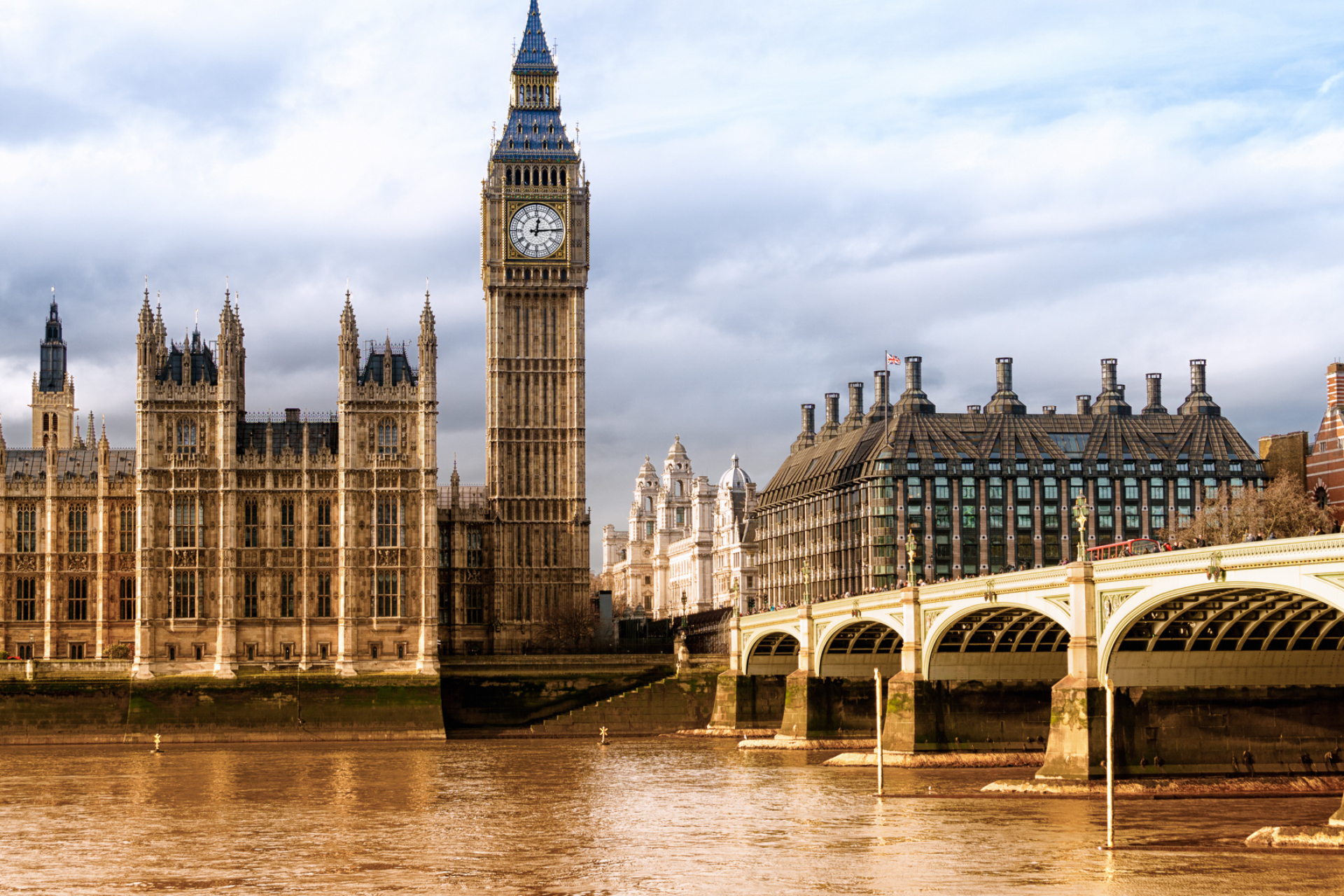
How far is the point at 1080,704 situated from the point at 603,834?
17635 millimetres

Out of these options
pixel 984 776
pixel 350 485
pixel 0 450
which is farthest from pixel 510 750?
pixel 0 450

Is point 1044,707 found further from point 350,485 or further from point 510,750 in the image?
point 350,485

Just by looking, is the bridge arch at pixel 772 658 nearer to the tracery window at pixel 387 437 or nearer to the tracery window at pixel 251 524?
the tracery window at pixel 387 437

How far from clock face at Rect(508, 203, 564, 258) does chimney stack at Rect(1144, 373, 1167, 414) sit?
53.2m

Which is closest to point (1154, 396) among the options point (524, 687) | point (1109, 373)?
point (1109, 373)

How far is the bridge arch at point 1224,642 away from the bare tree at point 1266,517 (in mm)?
40503

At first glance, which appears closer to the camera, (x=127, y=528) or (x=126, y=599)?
(x=127, y=528)

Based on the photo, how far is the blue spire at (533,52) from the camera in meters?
145

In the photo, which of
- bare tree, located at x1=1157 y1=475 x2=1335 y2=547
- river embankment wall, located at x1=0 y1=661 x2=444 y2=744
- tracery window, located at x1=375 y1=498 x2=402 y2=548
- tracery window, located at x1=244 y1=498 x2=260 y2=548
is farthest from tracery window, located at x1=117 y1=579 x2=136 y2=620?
bare tree, located at x1=1157 y1=475 x2=1335 y2=547

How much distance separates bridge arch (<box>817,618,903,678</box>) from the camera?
100 meters

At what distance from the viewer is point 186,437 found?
11456cm

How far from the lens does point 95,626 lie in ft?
393

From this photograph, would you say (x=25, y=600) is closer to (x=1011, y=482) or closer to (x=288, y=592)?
(x=288, y=592)

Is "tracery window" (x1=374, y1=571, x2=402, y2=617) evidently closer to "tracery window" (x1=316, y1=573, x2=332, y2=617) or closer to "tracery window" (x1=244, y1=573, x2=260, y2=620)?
"tracery window" (x1=316, y1=573, x2=332, y2=617)
